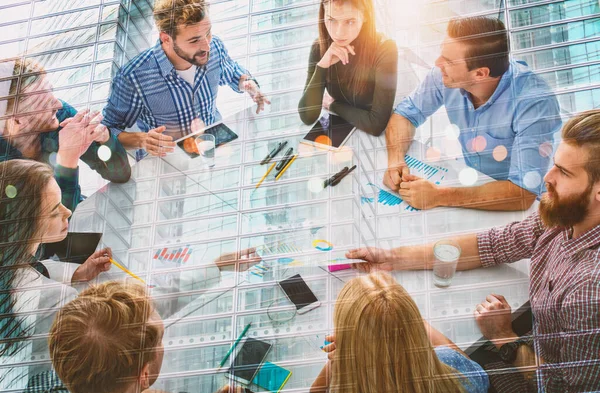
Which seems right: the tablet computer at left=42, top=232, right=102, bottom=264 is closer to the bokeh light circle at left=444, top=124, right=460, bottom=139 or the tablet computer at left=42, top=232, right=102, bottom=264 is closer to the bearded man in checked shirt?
the bearded man in checked shirt

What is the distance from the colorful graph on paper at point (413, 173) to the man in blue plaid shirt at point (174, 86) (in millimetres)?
796

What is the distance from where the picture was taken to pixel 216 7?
442 cm

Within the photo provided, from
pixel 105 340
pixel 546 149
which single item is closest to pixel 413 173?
pixel 546 149

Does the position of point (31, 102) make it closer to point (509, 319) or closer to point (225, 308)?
point (225, 308)

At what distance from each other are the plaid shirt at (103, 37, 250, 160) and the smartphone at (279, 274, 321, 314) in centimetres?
99

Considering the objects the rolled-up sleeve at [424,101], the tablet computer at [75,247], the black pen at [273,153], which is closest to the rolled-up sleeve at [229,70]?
the black pen at [273,153]

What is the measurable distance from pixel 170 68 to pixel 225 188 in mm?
710

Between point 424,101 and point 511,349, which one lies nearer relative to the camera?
point 511,349

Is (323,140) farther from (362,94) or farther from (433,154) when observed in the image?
(433,154)

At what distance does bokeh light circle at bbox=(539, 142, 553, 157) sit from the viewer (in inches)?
139

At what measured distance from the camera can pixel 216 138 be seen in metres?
4.18

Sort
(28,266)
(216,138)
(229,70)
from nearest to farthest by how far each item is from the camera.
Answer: (28,266) < (216,138) < (229,70)

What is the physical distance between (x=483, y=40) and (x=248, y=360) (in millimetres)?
1770

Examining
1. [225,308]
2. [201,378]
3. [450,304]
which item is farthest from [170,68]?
[450,304]
